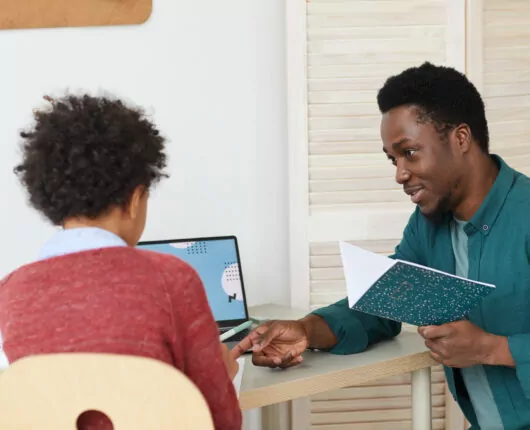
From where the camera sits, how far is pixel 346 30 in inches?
74.2

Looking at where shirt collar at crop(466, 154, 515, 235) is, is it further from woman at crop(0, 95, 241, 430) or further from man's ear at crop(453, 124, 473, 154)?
woman at crop(0, 95, 241, 430)

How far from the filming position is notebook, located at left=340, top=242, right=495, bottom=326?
1.09 meters

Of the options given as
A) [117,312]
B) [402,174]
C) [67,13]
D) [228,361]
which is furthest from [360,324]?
[67,13]

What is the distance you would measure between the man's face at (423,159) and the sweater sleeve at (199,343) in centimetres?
55

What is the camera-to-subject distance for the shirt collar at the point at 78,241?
0.95 m

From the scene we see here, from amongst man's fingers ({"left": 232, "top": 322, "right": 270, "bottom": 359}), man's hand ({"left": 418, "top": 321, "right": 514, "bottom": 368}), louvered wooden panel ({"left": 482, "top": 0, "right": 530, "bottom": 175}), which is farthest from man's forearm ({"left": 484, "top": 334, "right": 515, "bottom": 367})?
louvered wooden panel ({"left": 482, "top": 0, "right": 530, "bottom": 175})

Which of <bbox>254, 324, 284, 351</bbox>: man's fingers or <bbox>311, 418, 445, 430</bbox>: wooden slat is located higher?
<bbox>254, 324, 284, 351</bbox>: man's fingers

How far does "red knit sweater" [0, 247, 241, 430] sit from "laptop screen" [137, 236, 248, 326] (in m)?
0.80

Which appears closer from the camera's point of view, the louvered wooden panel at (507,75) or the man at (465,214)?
the man at (465,214)

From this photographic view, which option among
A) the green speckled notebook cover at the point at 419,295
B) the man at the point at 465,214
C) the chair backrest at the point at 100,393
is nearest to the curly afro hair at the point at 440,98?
the man at the point at 465,214

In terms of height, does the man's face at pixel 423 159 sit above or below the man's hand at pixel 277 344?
above

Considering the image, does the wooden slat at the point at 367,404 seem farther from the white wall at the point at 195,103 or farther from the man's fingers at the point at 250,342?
the man's fingers at the point at 250,342

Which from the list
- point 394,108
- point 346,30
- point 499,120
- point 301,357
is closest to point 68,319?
point 301,357

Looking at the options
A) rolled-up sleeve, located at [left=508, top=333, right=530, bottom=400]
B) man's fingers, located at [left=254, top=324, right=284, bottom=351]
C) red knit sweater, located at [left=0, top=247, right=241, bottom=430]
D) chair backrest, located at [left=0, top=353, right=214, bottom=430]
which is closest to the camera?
chair backrest, located at [left=0, top=353, right=214, bottom=430]
